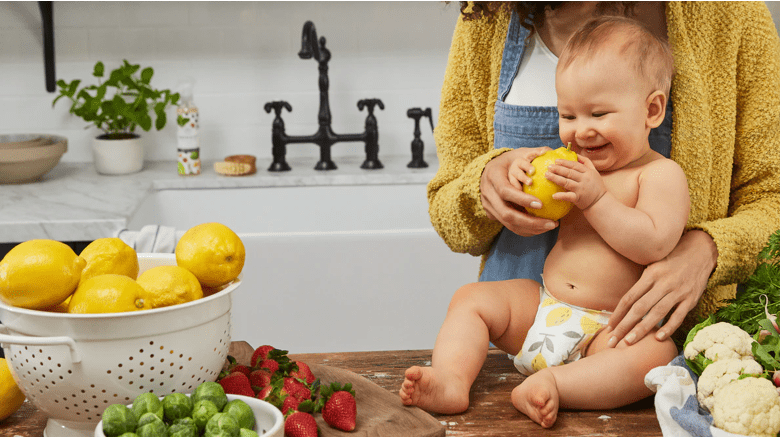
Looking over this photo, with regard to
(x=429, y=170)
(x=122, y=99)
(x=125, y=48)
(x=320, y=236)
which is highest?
(x=125, y=48)

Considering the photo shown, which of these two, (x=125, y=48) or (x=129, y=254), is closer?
(x=129, y=254)

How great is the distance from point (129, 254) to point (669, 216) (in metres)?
0.64

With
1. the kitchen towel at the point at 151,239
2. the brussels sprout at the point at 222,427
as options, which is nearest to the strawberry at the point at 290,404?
the brussels sprout at the point at 222,427

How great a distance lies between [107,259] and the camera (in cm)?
75

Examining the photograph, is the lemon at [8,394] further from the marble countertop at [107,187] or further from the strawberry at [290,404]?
the marble countertop at [107,187]

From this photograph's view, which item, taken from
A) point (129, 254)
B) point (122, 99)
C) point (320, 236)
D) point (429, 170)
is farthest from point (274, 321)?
point (129, 254)

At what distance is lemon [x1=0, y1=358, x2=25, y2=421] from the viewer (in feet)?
2.46

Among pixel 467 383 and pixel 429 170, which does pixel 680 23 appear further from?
pixel 429 170

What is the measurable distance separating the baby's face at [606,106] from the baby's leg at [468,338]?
0.22 metres

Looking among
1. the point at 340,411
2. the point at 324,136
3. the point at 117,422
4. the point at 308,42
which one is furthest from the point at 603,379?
the point at 324,136

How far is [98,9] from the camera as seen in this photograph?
240 cm

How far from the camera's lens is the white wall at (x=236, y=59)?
241cm

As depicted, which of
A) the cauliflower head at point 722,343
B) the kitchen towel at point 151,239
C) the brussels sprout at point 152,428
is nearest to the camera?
the brussels sprout at point 152,428

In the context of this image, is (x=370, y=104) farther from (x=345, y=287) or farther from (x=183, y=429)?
(x=183, y=429)
